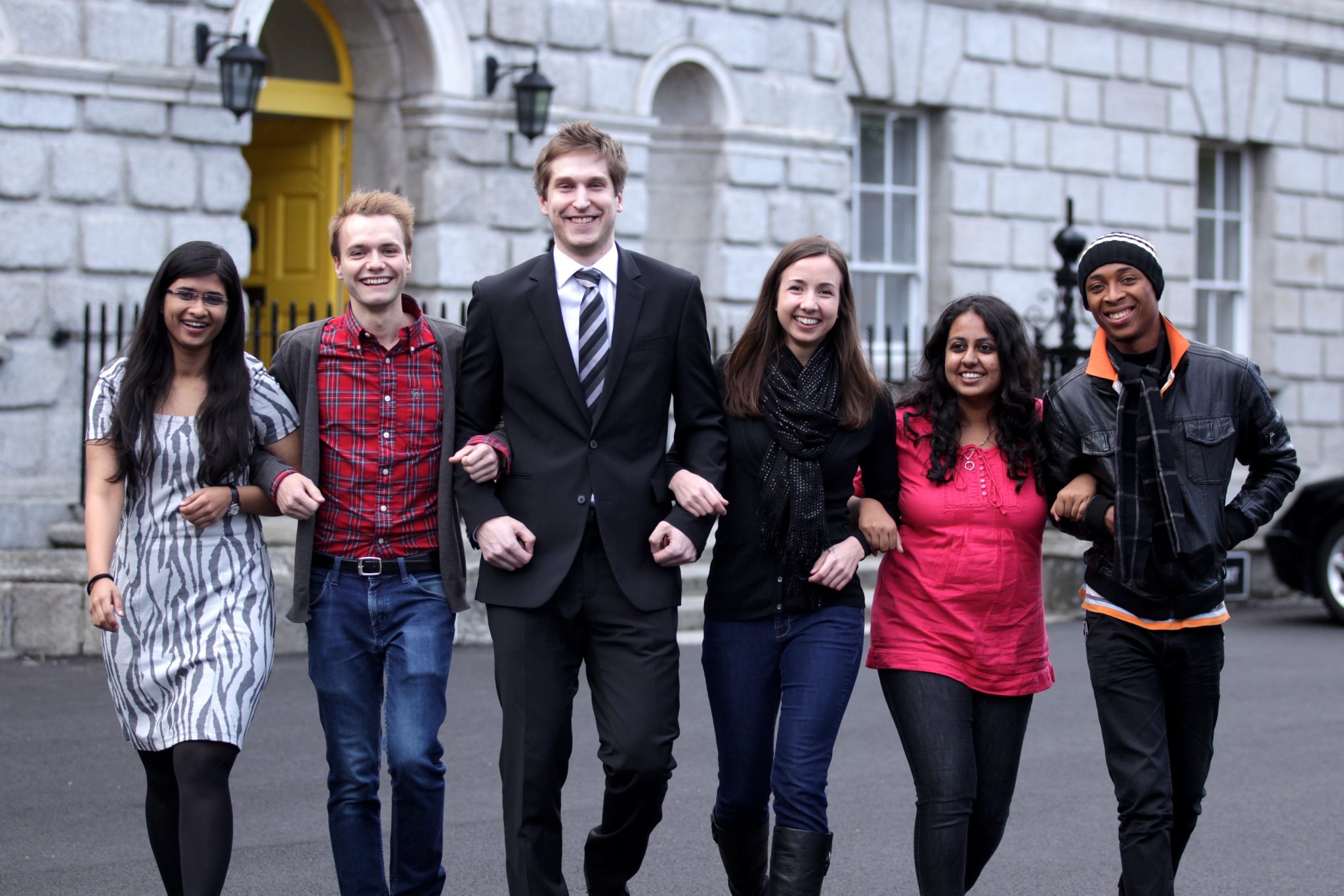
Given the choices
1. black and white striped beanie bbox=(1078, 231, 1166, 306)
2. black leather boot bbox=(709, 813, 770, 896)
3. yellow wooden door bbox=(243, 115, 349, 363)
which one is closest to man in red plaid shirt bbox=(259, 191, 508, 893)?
black leather boot bbox=(709, 813, 770, 896)

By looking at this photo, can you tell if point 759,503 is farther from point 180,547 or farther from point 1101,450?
point 180,547

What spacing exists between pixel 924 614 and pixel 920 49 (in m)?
11.7

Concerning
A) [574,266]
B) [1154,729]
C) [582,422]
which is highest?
[574,266]

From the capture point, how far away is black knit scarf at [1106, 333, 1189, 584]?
4.64 m

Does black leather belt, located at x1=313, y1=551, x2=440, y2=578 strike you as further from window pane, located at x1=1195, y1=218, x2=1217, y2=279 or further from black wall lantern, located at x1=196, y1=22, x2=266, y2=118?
window pane, located at x1=1195, y1=218, x2=1217, y2=279

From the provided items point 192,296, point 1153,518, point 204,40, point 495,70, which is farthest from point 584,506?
point 495,70

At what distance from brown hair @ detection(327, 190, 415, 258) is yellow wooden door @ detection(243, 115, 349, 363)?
8.17m

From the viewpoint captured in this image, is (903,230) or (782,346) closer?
(782,346)

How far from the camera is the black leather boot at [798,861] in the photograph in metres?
4.57

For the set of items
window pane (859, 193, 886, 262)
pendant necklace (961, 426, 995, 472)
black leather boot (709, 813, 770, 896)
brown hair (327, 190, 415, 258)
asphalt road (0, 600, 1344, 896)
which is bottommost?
asphalt road (0, 600, 1344, 896)

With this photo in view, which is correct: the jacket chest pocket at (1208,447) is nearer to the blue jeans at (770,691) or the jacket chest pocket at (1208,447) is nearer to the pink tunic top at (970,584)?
the pink tunic top at (970,584)

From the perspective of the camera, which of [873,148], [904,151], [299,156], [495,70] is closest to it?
[495,70]

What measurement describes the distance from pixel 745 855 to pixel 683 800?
2003 mm

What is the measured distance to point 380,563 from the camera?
469 centimetres
